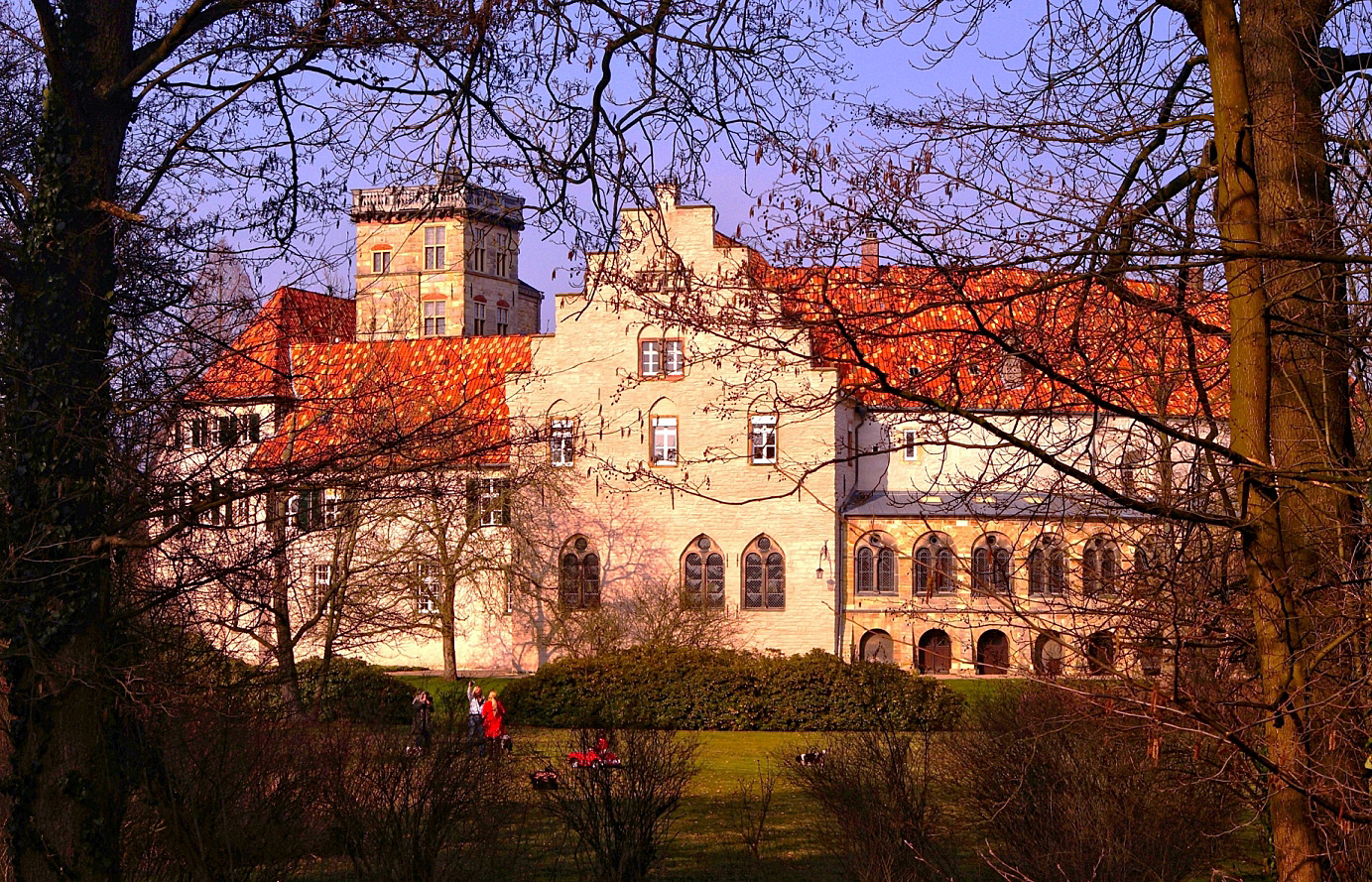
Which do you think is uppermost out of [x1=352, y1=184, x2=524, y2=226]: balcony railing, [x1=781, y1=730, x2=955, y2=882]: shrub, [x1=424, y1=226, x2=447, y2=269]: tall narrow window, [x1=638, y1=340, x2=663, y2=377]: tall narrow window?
[x1=424, y1=226, x2=447, y2=269]: tall narrow window

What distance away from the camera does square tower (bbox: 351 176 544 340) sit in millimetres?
7812

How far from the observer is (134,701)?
7242 mm

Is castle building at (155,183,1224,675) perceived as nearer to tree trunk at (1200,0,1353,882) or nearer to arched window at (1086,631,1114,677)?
arched window at (1086,631,1114,677)

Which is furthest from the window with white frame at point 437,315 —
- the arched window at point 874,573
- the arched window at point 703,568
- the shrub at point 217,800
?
the shrub at point 217,800

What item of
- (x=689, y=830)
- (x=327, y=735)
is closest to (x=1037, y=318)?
(x=327, y=735)

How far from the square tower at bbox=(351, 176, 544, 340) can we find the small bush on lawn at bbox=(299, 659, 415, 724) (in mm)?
3539

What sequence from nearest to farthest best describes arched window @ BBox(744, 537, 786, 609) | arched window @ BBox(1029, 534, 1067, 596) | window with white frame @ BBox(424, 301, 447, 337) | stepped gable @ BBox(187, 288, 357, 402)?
arched window @ BBox(1029, 534, 1067, 596), stepped gable @ BBox(187, 288, 357, 402), arched window @ BBox(744, 537, 786, 609), window with white frame @ BBox(424, 301, 447, 337)

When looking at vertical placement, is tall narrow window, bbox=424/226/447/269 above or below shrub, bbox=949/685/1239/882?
above

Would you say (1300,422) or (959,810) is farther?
(959,810)

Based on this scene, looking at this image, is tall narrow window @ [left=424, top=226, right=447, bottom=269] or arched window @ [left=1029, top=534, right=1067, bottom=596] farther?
tall narrow window @ [left=424, top=226, right=447, bottom=269]

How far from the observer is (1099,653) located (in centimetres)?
664

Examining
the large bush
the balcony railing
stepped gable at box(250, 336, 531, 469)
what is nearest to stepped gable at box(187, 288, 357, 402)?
stepped gable at box(250, 336, 531, 469)

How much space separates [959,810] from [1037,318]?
8.58 metres

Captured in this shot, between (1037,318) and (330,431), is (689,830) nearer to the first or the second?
(330,431)
